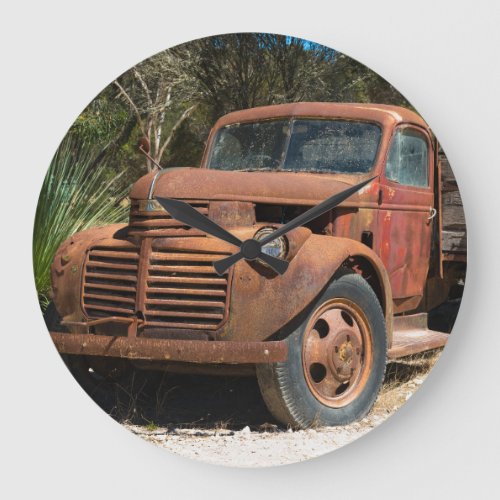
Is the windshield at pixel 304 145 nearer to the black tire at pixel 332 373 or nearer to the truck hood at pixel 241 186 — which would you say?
the truck hood at pixel 241 186

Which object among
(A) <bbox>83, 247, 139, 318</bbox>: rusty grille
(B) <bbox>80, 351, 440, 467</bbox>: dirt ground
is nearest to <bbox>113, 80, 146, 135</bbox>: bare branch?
(A) <bbox>83, 247, 139, 318</bbox>: rusty grille

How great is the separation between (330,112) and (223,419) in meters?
1.40

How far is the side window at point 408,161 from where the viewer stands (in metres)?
3.35

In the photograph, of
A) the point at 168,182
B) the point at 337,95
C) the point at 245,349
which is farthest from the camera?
the point at 337,95

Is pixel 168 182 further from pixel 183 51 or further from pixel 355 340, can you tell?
pixel 355 340

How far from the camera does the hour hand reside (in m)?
2.83

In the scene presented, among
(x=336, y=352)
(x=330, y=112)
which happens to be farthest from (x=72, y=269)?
(x=330, y=112)

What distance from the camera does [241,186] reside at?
3045 mm

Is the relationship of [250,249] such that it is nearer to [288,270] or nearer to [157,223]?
[288,270]

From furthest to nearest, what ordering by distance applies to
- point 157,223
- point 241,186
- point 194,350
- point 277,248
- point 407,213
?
point 407,213, point 241,186, point 157,223, point 277,248, point 194,350

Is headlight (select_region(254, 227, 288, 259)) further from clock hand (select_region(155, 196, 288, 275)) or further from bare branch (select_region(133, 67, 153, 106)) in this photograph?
bare branch (select_region(133, 67, 153, 106))

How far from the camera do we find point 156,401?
3.04m
